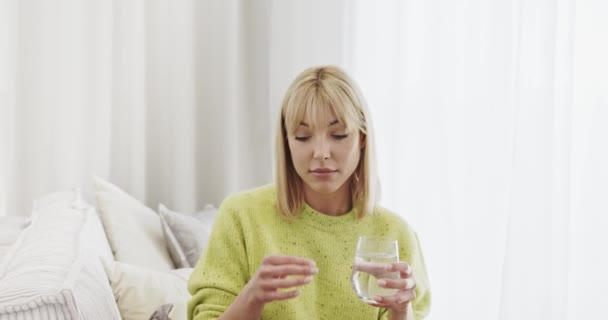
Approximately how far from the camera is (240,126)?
363 cm

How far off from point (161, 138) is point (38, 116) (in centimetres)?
51

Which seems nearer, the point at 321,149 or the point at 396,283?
the point at 396,283

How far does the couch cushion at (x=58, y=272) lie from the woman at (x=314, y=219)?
228 millimetres

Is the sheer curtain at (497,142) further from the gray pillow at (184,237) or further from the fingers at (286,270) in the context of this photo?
the fingers at (286,270)

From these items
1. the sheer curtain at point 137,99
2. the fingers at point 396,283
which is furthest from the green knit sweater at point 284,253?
the sheer curtain at point 137,99

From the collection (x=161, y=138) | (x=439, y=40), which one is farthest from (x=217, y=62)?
(x=439, y=40)

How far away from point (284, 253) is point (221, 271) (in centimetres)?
14

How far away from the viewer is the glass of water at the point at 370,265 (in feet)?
4.61

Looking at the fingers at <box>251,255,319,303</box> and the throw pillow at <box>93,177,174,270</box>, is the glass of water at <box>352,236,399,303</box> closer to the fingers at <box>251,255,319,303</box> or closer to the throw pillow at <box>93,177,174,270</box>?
the fingers at <box>251,255,319,303</box>

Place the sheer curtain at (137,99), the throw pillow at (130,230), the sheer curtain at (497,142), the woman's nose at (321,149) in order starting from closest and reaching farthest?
the woman's nose at (321,149)
the sheer curtain at (497,142)
the throw pillow at (130,230)
the sheer curtain at (137,99)

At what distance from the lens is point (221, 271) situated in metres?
1.76

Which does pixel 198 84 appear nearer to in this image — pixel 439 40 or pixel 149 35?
pixel 149 35

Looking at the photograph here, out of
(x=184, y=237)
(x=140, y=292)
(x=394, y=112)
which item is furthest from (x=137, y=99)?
(x=140, y=292)

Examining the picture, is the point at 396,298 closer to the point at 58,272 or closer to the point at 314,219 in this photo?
the point at 314,219
